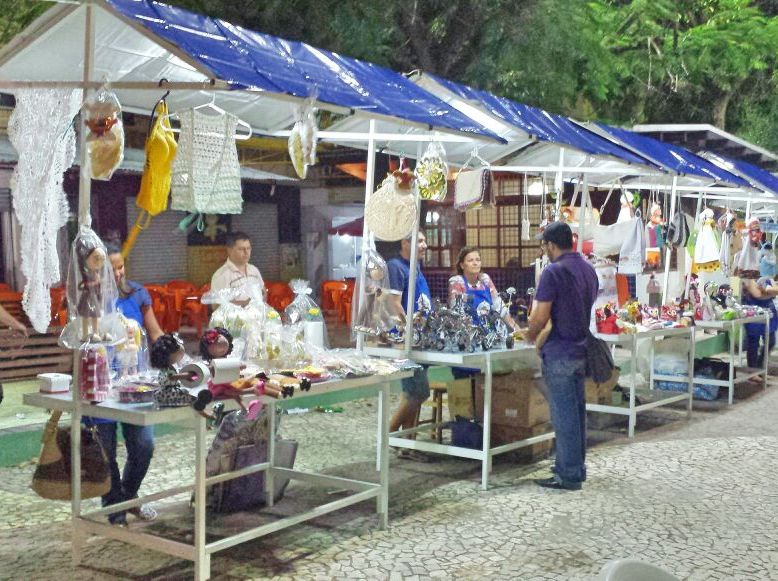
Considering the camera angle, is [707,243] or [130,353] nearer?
[130,353]

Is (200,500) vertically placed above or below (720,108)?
below

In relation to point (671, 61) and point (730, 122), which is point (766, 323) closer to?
point (671, 61)

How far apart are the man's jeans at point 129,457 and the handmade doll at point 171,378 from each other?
2.26 ft

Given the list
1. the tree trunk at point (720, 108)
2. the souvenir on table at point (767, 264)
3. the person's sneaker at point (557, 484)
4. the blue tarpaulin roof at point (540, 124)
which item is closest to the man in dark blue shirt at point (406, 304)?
the person's sneaker at point (557, 484)

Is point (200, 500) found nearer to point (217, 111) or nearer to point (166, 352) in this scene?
point (166, 352)

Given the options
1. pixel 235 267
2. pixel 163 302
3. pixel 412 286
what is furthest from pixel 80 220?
pixel 163 302

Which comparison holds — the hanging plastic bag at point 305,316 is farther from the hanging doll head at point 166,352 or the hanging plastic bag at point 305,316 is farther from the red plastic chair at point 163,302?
the red plastic chair at point 163,302

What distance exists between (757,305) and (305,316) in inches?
322

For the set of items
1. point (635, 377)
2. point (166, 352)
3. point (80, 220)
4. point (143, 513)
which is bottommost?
point (143, 513)

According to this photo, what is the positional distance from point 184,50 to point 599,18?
18.3 metres

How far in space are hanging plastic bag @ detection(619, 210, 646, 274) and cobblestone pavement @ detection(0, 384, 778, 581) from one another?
205cm

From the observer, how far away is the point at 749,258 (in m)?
12.3

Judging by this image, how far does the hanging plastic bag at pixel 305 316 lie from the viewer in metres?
5.80

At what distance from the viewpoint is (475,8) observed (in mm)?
15289
